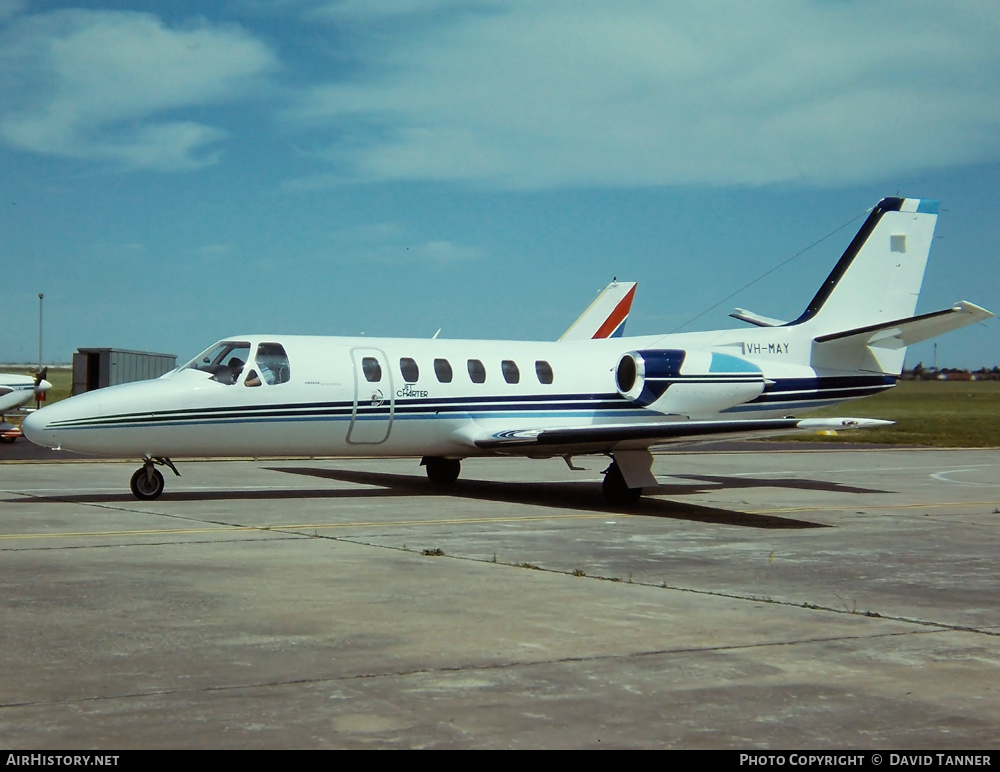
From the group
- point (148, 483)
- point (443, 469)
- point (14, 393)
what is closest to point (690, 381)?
point (443, 469)

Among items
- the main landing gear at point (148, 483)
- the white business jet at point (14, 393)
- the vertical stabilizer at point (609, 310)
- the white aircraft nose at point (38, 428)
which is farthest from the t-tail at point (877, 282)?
the white business jet at point (14, 393)

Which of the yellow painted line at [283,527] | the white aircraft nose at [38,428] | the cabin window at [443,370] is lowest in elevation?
the yellow painted line at [283,527]

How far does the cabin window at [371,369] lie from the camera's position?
17.5 metres

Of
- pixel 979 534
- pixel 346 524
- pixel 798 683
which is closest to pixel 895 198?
pixel 979 534

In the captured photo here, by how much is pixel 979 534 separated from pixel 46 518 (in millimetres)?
11708

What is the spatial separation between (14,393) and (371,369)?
22.3 metres

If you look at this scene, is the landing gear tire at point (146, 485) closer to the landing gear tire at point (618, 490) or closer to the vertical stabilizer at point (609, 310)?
the landing gear tire at point (618, 490)

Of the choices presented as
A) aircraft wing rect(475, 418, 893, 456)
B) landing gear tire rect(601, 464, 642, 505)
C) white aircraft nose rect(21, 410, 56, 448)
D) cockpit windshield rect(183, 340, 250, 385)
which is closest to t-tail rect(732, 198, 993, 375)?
aircraft wing rect(475, 418, 893, 456)

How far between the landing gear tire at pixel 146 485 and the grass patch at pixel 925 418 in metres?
12.8

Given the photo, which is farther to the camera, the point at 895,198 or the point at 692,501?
the point at 895,198
